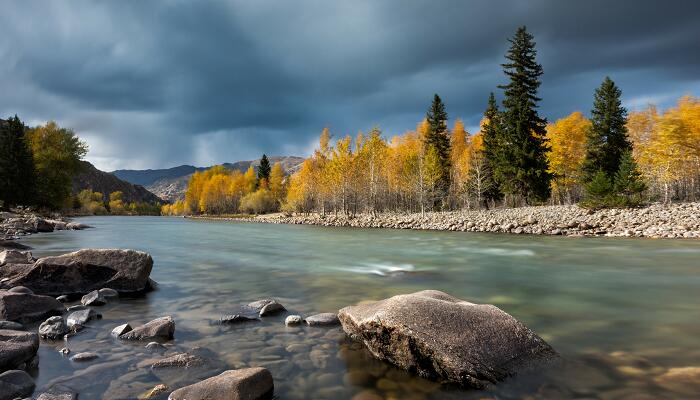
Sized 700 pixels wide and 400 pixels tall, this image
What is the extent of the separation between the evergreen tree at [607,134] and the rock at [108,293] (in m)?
44.7

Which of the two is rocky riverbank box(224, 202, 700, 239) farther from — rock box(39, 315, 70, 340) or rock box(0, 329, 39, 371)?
rock box(0, 329, 39, 371)

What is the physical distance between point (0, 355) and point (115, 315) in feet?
9.09

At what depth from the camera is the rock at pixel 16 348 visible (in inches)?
160

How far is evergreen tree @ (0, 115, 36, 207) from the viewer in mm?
46375

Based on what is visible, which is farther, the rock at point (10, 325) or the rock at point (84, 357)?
the rock at point (10, 325)

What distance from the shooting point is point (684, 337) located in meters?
5.54

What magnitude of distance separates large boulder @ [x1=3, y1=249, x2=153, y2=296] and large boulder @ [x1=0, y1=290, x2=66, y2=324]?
175cm

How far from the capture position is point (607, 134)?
41938 mm

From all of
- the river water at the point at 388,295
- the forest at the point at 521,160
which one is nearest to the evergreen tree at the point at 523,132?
the forest at the point at 521,160

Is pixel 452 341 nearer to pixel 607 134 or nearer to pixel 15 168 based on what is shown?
pixel 607 134

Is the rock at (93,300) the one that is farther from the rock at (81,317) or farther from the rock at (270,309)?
the rock at (270,309)

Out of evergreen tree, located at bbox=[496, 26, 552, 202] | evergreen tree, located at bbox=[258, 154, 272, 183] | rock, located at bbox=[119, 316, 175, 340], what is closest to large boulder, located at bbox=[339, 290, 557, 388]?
rock, located at bbox=[119, 316, 175, 340]

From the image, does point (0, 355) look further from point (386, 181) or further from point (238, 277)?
point (386, 181)

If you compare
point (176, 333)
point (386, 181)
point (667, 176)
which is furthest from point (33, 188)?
point (667, 176)
